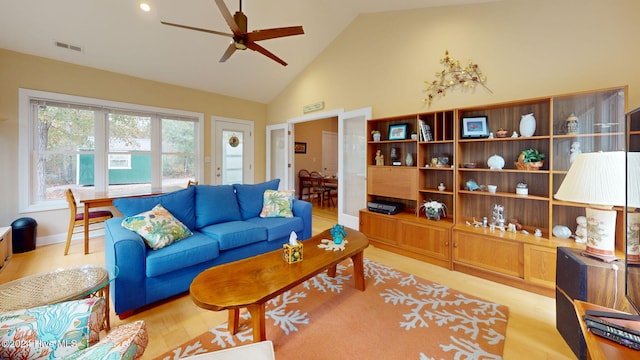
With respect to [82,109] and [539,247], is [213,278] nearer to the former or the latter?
[539,247]

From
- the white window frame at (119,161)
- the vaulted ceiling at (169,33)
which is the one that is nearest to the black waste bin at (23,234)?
the white window frame at (119,161)

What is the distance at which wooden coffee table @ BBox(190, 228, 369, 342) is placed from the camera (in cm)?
139

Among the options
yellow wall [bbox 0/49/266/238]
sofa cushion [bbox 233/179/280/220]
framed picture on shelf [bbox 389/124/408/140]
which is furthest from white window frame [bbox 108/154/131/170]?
framed picture on shelf [bbox 389/124/408/140]

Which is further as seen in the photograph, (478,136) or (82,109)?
(82,109)

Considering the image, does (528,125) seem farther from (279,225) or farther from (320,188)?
(320,188)

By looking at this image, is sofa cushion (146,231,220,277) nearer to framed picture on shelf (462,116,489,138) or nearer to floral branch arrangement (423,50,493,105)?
framed picture on shelf (462,116,489,138)

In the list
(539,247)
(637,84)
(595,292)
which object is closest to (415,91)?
(637,84)

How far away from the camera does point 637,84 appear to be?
2.18m

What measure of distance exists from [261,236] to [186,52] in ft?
10.6

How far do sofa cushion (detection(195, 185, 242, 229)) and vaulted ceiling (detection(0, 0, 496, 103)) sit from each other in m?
2.34

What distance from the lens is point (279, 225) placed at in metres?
2.92

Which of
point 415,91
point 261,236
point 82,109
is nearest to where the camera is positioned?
point 261,236

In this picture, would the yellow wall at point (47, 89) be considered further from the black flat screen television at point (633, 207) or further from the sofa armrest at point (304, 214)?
the black flat screen television at point (633, 207)

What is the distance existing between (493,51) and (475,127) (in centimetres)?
87
